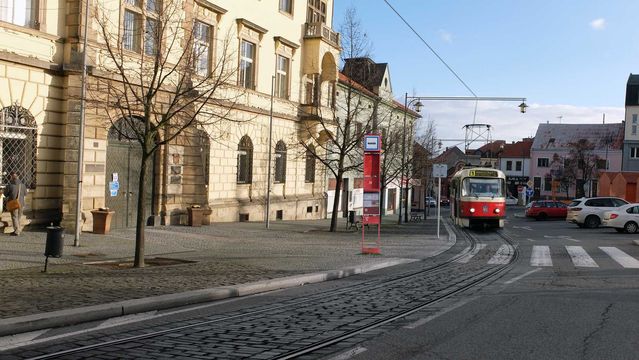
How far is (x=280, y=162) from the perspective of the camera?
103 feet

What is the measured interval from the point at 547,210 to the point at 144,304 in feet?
147

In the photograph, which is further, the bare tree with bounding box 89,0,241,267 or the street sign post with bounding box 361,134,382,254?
the street sign post with bounding box 361,134,382,254

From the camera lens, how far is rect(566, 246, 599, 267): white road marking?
15691 mm

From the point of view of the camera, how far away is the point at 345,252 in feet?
56.9

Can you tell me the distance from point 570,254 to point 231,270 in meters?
11.2

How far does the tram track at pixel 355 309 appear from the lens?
6781 mm

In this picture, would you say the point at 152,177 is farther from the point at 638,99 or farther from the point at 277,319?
the point at 638,99

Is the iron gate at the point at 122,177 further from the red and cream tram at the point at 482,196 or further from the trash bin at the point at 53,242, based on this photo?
the red and cream tram at the point at 482,196

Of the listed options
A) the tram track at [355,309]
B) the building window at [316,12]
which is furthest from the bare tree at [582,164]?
the tram track at [355,309]

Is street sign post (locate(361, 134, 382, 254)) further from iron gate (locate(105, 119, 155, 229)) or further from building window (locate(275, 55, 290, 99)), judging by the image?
building window (locate(275, 55, 290, 99))

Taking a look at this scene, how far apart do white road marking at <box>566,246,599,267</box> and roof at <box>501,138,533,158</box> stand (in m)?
87.9

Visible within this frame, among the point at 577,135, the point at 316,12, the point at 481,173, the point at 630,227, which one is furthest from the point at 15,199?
the point at 577,135

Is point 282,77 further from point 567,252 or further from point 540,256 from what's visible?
point 540,256

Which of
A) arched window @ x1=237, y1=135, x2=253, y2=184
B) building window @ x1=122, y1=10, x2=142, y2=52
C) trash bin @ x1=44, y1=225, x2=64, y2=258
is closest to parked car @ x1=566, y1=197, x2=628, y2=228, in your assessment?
arched window @ x1=237, y1=135, x2=253, y2=184
